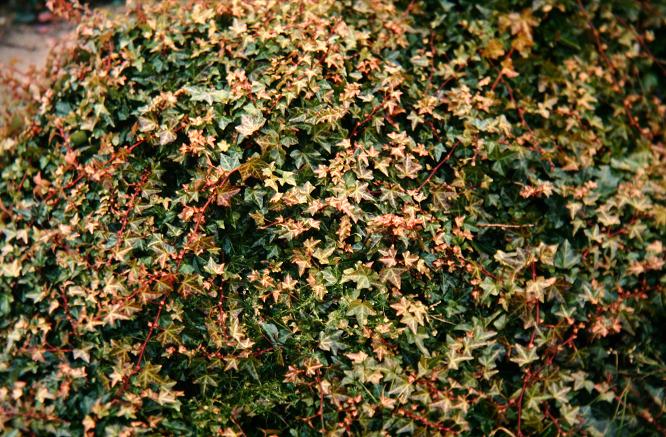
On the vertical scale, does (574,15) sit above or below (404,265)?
above

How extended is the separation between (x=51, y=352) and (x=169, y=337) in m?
0.62

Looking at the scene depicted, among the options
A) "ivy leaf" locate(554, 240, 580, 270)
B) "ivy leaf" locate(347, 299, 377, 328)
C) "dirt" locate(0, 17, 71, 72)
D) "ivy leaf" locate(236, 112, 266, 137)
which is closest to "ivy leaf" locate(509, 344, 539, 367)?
"ivy leaf" locate(554, 240, 580, 270)

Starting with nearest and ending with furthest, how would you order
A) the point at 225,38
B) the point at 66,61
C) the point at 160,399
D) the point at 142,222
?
the point at 160,399, the point at 142,222, the point at 225,38, the point at 66,61

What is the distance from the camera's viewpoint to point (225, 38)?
278 centimetres

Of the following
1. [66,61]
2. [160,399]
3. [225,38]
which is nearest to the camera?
[160,399]

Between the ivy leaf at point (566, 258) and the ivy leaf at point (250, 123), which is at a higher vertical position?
the ivy leaf at point (250, 123)

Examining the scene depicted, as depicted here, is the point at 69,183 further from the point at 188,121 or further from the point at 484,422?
the point at 484,422


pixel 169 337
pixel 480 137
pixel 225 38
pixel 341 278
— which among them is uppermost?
pixel 225 38

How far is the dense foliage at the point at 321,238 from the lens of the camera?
249 cm

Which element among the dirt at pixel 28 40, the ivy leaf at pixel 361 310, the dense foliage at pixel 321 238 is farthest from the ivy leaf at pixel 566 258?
the dirt at pixel 28 40

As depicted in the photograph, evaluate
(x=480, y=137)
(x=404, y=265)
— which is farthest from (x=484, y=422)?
(x=480, y=137)

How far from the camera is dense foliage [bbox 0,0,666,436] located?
2.49 meters

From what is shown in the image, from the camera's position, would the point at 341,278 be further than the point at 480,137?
No

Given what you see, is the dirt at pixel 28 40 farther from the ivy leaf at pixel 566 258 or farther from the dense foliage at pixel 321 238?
the ivy leaf at pixel 566 258
